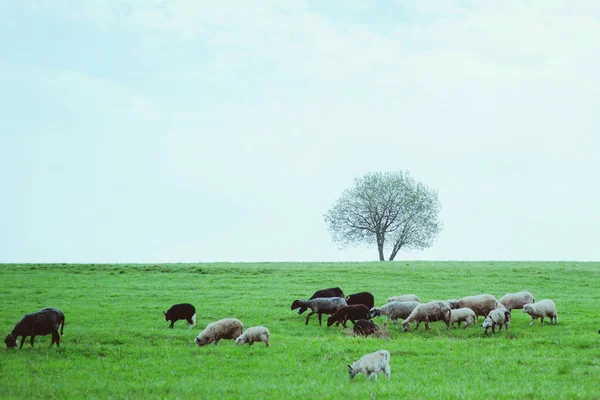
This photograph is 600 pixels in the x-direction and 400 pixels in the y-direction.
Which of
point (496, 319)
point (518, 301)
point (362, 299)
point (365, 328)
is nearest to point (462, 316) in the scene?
point (496, 319)

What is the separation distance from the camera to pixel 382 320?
27016 millimetres

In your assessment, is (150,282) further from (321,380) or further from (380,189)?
(380,189)

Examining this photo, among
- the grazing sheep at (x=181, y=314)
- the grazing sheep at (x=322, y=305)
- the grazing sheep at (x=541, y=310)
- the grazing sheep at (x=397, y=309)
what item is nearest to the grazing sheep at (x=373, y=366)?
→ the grazing sheep at (x=397, y=309)

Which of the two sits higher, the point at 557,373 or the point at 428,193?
the point at 428,193

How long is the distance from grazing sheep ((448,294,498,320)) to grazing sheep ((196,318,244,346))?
1097 cm

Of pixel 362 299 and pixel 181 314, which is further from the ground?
pixel 362 299

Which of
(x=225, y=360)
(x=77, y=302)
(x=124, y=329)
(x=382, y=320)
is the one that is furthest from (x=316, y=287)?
(x=225, y=360)

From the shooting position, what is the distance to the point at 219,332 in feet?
66.4

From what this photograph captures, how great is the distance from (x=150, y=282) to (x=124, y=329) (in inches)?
747

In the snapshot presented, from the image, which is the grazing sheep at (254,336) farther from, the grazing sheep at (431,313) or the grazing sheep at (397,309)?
the grazing sheep at (397,309)

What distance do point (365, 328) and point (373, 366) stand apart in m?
7.95

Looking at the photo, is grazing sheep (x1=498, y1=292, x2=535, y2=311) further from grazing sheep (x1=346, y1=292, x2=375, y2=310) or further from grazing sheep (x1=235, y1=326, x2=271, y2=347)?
grazing sheep (x1=235, y1=326, x2=271, y2=347)

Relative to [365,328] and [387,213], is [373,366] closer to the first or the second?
[365,328]

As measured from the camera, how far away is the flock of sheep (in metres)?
19.1
